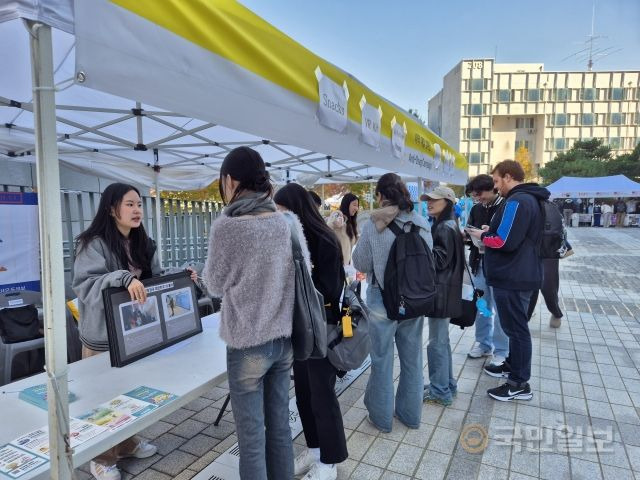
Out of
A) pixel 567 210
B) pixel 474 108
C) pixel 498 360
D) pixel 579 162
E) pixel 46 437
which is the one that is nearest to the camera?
pixel 46 437

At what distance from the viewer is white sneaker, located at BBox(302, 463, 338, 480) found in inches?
86.7

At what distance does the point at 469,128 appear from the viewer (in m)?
58.3

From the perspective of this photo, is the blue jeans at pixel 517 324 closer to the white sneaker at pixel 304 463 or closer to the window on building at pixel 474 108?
the white sneaker at pixel 304 463

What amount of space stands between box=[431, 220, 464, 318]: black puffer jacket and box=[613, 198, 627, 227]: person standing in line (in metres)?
28.9

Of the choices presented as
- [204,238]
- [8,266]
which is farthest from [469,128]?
[8,266]

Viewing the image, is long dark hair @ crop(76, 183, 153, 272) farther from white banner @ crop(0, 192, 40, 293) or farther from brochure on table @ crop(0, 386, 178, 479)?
white banner @ crop(0, 192, 40, 293)

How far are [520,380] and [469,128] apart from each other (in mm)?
61346

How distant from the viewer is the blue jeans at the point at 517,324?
3.07m

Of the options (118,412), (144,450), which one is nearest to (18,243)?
(144,450)

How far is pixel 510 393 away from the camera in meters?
3.22

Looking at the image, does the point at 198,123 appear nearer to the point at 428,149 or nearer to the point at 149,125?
the point at 149,125

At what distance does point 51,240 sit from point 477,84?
65.9 metres

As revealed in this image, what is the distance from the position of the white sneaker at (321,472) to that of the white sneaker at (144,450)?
105 centimetres

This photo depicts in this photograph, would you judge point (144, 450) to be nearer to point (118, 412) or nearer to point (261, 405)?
point (118, 412)
